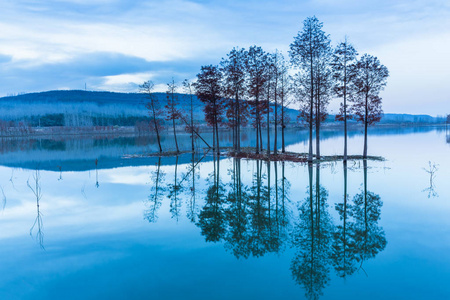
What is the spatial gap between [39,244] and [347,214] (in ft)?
43.1

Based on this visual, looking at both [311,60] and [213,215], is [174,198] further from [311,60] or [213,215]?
[311,60]

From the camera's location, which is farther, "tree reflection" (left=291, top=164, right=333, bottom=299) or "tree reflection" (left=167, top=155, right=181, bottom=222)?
"tree reflection" (left=167, top=155, right=181, bottom=222)

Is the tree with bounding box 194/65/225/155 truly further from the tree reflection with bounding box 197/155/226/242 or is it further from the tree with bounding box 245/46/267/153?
the tree reflection with bounding box 197/155/226/242

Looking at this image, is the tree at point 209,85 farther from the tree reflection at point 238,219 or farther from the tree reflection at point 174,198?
the tree reflection at point 238,219

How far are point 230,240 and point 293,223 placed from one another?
3225 mm

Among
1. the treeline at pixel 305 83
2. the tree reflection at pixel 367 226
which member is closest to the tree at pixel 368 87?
the treeline at pixel 305 83

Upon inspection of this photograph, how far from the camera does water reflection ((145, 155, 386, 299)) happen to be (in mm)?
9633

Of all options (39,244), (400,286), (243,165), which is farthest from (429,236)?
(243,165)

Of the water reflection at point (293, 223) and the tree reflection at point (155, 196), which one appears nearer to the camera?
the water reflection at point (293, 223)

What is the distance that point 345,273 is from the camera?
8.87 meters

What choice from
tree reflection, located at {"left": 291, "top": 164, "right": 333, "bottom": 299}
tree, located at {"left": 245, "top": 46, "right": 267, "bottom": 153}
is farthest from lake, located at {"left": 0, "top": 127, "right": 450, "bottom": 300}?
tree, located at {"left": 245, "top": 46, "right": 267, "bottom": 153}

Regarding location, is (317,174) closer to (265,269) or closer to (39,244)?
(265,269)

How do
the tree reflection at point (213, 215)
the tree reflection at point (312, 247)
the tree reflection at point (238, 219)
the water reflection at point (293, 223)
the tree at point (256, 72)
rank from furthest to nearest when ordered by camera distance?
the tree at point (256, 72) < the tree reflection at point (213, 215) < the tree reflection at point (238, 219) < the water reflection at point (293, 223) < the tree reflection at point (312, 247)

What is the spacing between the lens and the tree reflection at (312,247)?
27.9ft
